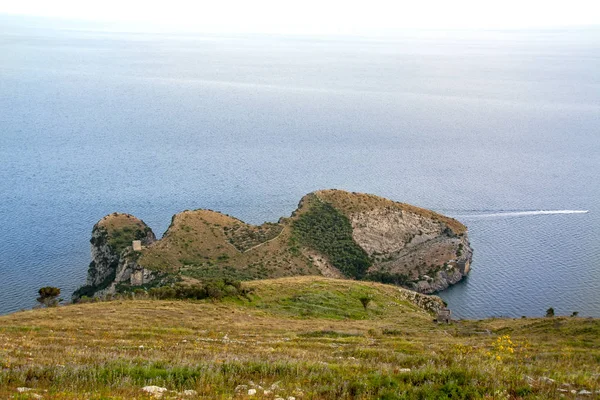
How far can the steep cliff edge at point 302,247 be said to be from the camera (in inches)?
2660

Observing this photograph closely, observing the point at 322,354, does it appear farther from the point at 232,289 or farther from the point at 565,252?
the point at 565,252

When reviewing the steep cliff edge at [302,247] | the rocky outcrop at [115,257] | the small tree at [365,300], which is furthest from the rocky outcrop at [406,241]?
the small tree at [365,300]

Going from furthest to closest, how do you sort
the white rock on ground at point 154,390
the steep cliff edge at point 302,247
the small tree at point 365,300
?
the steep cliff edge at point 302,247
the small tree at point 365,300
the white rock on ground at point 154,390

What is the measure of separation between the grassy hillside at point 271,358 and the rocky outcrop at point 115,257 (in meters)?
31.5

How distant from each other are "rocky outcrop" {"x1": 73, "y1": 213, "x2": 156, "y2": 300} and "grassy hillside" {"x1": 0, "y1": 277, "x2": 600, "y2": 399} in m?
31.5

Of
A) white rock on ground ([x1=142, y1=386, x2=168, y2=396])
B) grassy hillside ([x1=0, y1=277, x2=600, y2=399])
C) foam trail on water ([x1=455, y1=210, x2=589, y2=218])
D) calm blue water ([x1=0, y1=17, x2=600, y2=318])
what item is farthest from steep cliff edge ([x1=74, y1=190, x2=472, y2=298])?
white rock on ground ([x1=142, y1=386, x2=168, y2=396])

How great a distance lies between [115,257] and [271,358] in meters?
58.1

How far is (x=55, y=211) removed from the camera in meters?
96.9

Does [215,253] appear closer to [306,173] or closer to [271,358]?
[306,173]

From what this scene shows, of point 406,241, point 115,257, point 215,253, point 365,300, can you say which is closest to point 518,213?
point 406,241

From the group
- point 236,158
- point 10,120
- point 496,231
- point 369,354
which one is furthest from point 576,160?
point 10,120

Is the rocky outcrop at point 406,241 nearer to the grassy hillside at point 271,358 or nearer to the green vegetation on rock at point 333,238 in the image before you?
the green vegetation on rock at point 333,238

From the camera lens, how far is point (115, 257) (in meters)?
71.4

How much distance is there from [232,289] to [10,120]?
144482 millimetres
